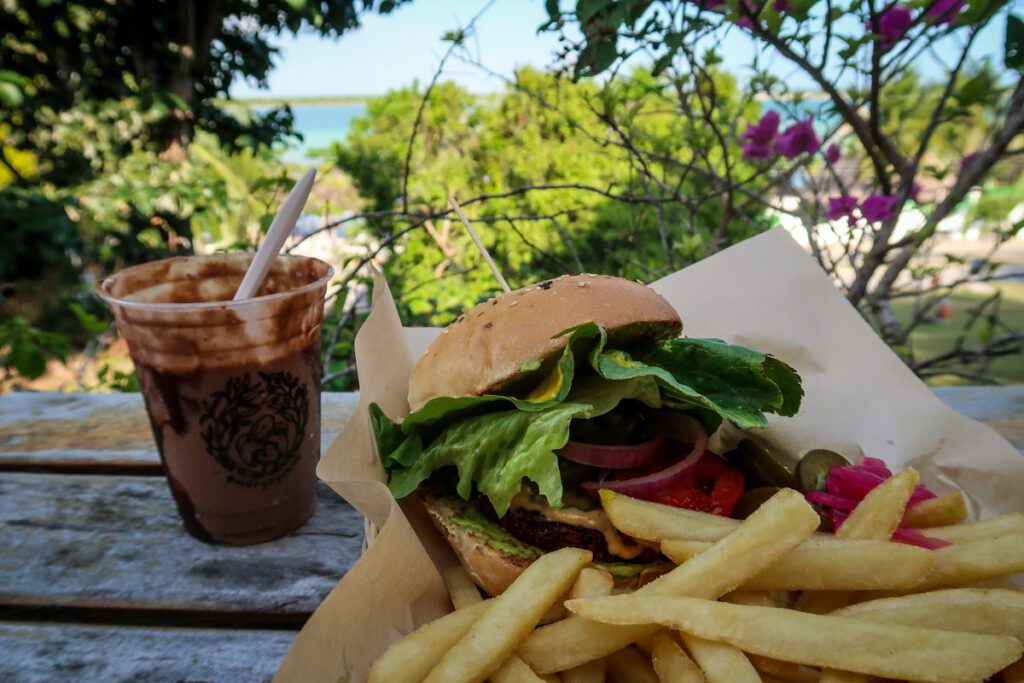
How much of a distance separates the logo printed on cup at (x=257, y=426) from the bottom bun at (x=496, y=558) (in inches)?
16.2

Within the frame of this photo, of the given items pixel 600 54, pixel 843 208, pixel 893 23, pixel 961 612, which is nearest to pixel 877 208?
pixel 843 208

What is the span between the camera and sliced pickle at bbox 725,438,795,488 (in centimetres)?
156

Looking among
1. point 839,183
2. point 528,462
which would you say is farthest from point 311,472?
point 839,183

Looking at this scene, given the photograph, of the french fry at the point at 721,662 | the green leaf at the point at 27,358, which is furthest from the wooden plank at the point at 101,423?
the french fry at the point at 721,662

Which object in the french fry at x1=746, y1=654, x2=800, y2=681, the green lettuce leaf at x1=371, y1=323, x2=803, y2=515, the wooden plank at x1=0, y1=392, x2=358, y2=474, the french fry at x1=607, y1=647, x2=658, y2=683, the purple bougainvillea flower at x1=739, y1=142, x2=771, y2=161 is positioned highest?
the purple bougainvillea flower at x1=739, y1=142, x2=771, y2=161

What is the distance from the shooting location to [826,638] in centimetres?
101

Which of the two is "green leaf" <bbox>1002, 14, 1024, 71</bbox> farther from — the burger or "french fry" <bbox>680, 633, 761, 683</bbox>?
"french fry" <bbox>680, 633, 761, 683</bbox>

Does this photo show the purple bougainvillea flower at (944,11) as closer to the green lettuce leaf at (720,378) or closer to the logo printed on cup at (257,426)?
the green lettuce leaf at (720,378)

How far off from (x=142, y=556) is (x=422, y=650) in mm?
802

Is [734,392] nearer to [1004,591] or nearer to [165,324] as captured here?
[1004,591]

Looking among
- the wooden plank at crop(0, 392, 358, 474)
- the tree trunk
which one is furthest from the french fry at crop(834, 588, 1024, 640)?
the tree trunk

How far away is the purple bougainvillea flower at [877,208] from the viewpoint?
2.25 m

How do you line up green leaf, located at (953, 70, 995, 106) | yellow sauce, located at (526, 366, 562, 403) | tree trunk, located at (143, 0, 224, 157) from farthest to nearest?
tree trunk, located at (143, 0, 224, 157) → green leaf, located at (953, 70, 995, 106) → yellow sauce, located at (526, 366, 562, 403)

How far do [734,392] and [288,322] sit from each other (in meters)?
1.00
